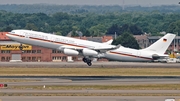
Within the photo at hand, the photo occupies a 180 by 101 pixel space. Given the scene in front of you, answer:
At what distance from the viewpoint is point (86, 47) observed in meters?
118

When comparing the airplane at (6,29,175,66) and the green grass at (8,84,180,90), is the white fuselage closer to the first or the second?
the airplane at (6,29,175,66)

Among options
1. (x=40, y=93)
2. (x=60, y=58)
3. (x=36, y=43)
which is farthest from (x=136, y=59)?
(x=40, y=93)

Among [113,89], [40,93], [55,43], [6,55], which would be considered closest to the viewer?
[40,93]

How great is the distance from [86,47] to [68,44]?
12.0 ft

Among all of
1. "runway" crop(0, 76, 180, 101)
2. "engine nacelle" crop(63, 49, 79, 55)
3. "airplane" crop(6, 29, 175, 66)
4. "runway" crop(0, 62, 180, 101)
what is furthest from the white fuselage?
"runway" crop(0, 76, 180, 101)

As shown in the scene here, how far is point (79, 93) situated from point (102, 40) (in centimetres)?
12248

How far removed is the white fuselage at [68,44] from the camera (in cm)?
11506

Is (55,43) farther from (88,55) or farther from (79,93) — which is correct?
(79,93)

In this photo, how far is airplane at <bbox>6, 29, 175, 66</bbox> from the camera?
11519 cm
